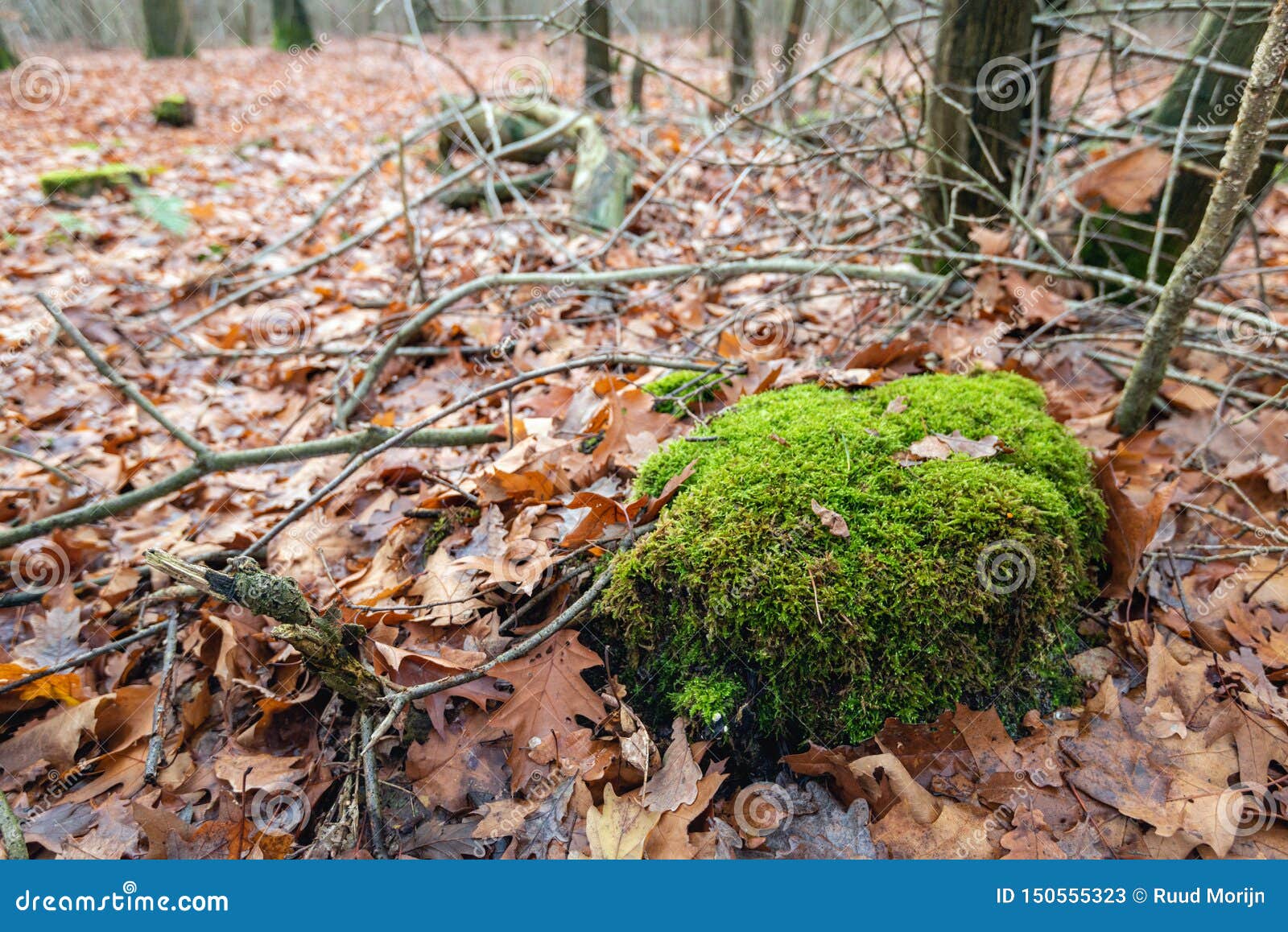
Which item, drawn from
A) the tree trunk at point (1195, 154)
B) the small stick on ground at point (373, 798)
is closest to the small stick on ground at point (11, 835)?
the small stick on ground at point (373, 798)

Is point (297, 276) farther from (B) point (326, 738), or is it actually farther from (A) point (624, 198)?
(B) point (326, 738)

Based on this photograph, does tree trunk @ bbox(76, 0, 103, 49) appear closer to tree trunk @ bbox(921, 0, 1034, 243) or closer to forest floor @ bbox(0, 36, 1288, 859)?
forest floor @ bbox(0, 36, 1288, 859)

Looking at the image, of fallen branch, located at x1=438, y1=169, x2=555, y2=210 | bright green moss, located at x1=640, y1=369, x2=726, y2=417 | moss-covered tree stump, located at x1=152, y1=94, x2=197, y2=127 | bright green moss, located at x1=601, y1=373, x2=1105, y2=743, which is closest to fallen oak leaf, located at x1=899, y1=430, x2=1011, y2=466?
bright green moss, located at x1=601, y1=373, x2=1105, y2=743

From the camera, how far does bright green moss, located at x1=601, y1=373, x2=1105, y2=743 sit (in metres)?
→ 1.91

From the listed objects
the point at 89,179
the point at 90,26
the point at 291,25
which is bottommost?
the point at 89,179

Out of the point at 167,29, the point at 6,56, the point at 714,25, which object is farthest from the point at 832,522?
the point at 167,29

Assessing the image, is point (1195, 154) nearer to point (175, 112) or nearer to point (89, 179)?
point (89, 179)

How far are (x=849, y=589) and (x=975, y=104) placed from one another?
126 inches

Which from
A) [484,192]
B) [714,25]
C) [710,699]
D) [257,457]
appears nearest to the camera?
[710,699]

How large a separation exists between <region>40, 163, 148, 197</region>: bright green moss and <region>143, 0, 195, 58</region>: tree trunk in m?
11.4

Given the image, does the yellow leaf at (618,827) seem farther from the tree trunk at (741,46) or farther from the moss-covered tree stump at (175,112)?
the moss-covered tree stump at (175,112)

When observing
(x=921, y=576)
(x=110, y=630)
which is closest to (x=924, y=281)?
(x=921, y=576)

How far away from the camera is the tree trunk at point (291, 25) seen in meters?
18.0

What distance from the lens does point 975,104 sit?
3.79 meters
